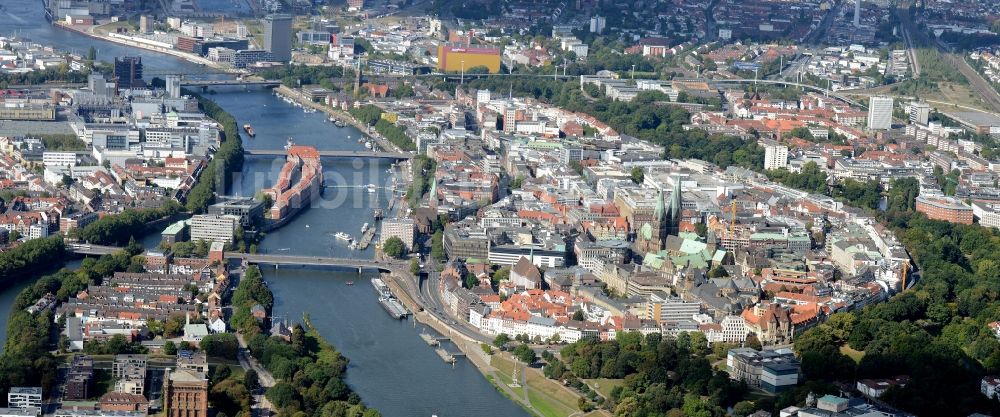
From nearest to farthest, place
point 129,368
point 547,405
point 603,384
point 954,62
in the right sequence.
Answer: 1. point 129,368
2. point 547,405
3. point 603,384
4. point 954,62

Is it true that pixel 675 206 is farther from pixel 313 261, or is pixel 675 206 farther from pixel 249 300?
pixel 249 300

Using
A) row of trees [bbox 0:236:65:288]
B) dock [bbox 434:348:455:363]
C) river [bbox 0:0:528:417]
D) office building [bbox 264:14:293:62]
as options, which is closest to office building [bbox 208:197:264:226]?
river [bbox 0:0:528:417]

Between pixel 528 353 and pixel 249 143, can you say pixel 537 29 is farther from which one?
pixel 528 353

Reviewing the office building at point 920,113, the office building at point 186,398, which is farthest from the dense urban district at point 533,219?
the office building at point 920,113

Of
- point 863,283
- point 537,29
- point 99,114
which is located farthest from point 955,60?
point 863,283

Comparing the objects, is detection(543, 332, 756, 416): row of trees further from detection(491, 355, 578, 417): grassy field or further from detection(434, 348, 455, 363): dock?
detection(434, 348, 455, 363): dock

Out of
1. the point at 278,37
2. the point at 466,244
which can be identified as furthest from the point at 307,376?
the point at 278,37

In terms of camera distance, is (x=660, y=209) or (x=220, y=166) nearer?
(x=660, y=209)
